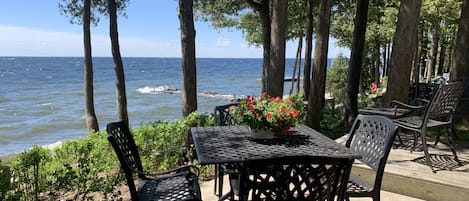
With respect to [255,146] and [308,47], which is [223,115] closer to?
[255,146]

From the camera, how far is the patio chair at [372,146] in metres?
2.25

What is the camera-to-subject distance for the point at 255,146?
2.44m

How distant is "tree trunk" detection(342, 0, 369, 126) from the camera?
7078 millimetres

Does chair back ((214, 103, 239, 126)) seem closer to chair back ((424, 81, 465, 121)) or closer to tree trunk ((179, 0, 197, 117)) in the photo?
tree trunk ((179, 0, 197, 117))

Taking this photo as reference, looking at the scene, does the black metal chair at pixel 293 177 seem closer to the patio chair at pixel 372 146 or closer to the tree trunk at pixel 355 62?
the patio chair at pixel 372 146

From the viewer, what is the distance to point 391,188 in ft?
10.8

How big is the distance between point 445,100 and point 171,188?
8.79ft

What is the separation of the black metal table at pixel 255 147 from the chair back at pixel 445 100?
1280 mm

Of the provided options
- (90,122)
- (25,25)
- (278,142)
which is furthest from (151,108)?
(25,25)

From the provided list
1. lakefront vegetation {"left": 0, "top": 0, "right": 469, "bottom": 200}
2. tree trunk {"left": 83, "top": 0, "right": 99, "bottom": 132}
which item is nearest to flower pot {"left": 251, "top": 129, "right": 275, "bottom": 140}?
lakefront vegetation {"left": 0, "top": 0, "right": 469, "bottom": 200}

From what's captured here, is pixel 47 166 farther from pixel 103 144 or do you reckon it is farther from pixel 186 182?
pixel 186 182

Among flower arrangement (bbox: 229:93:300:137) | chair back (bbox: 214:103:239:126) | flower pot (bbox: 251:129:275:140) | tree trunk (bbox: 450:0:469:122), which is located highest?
tree trunk (bbox: 450:0:469:122)

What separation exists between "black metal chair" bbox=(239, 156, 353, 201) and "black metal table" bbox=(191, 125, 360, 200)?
6 centimetres

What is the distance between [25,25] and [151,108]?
41352 millimetres
